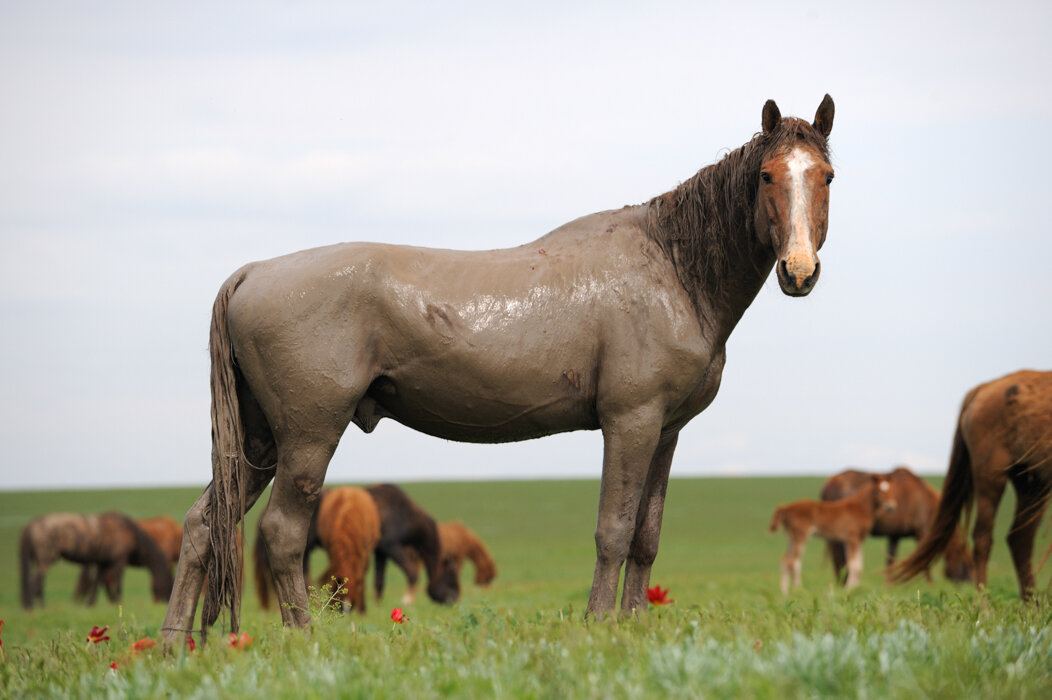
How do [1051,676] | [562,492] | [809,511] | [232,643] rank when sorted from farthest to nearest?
[562,492] → [809,511] → [232,643] → [1051,676]

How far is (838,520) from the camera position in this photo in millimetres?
16688

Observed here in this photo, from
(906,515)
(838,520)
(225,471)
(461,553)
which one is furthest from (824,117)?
(461,553)

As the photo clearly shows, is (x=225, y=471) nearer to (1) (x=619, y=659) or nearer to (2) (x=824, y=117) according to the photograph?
(1) (x=619, y=659)

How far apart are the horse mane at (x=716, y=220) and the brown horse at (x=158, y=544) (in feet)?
60.6

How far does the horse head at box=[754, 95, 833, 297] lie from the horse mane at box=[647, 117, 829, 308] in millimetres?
38

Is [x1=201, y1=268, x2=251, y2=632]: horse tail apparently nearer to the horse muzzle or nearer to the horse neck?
the horse neck

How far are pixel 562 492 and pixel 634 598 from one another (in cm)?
5426

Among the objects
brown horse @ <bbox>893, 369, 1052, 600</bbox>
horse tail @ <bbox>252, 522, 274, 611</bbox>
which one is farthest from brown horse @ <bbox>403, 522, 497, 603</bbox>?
brown horse @ <bbox>893, 369, 1052, 600</bbox>

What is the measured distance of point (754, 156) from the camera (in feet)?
18.5

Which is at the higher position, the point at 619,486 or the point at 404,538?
the point at 619,486

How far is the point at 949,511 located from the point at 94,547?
57.5ft

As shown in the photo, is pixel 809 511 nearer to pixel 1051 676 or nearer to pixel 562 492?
pixel 1051 676

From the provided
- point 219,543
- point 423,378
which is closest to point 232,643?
point 219,543

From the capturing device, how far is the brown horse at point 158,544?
21703mm
